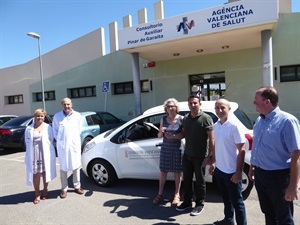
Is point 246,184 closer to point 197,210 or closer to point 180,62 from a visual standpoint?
point 197,210

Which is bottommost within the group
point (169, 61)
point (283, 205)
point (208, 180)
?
point (208, 180)

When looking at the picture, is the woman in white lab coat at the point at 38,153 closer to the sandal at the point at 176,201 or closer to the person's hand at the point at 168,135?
the person's hand at the point at 168,135

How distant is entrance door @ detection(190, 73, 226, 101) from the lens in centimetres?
1318

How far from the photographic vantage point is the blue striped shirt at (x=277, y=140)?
8.05 feet

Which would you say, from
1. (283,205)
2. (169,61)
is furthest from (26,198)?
(169,61)

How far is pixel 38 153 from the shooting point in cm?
495

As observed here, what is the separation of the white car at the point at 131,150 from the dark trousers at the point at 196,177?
66 cm

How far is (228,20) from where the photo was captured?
9.04 meters

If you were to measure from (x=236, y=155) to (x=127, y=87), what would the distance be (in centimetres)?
1295

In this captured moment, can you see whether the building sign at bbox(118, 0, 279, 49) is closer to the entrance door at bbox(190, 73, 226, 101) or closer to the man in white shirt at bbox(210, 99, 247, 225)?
the entrance door at bbox(190, 73, 226, 101)

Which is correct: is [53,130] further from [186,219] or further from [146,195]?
[186,219]

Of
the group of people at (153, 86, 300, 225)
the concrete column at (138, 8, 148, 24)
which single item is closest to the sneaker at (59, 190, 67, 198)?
the group of people at (153, 86, 300, 225)

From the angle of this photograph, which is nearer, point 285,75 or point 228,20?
point 228,20

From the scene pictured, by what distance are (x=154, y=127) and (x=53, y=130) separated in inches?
74.8
